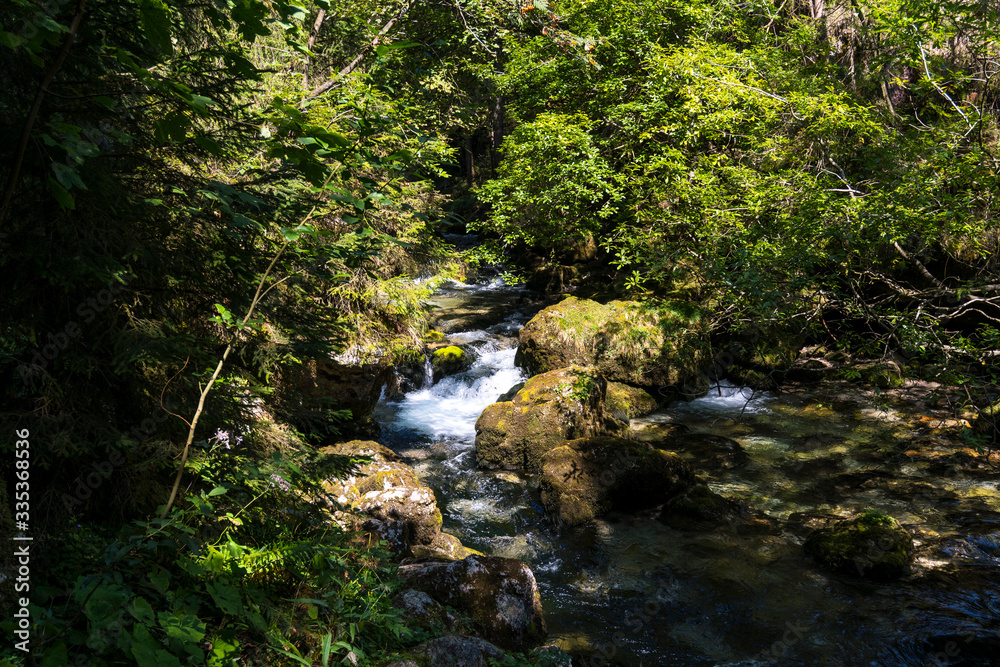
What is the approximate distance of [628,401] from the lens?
10.8m

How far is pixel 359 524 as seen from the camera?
213 inches

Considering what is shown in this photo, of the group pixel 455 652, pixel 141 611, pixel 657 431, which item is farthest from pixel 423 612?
pixel 657 431

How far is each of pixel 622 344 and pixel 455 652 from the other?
851 cm

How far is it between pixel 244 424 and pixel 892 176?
28.0 ft

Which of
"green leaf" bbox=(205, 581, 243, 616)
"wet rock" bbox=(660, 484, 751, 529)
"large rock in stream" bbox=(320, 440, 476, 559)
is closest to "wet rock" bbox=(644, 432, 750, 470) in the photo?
"wet rock" bbox=(660, 484, 751, 529)

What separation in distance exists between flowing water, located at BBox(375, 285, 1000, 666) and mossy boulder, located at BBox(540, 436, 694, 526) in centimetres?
24

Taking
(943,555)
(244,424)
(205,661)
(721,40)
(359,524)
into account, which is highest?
(721,40)

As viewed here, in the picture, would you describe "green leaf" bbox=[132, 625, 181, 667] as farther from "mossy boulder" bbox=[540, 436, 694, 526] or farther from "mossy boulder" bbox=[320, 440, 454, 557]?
"mossy boulder" bbox=[540, 436, 694, 526]

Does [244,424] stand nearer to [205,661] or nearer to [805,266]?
[205,661]

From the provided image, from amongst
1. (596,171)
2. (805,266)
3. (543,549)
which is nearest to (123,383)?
(543,549)

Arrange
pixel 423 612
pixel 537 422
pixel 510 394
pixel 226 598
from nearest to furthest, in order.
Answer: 1. pixel 226 598
2. pixel 423 612
3. pixel 537 422
4. pixel 510 394

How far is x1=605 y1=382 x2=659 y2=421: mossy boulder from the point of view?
10570 mm

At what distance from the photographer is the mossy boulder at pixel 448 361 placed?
38.8 ft

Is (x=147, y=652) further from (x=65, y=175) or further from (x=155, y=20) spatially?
(x=155, y=20)
